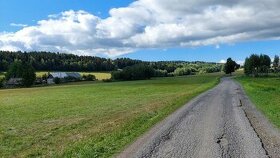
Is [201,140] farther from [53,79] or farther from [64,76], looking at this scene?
[64,76]

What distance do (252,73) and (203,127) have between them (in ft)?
556

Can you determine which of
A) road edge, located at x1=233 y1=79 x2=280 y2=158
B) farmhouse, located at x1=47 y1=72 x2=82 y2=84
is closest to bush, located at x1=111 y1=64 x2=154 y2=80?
farmhouse, located at x1=47 y1=72 x2=82 y2=84

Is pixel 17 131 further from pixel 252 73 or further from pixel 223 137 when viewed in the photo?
pixel 252 73

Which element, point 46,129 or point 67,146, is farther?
point 46,129

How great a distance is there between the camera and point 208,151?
14734 mm

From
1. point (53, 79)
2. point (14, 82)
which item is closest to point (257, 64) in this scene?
point (53, 79)

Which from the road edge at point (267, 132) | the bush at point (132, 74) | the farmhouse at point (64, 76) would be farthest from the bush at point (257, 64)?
the road edge at point (267, 132)

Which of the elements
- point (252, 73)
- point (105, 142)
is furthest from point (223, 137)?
point (252, 73)

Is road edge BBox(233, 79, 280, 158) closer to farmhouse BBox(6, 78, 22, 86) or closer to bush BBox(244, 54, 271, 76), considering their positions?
farmhouse BBox(6, 78, 22, 86)

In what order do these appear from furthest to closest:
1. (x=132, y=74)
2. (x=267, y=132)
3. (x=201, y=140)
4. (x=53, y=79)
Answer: (x=132, y=74) < (x=53, y=79) < (x=267, y=132) < (x=201, y=140)

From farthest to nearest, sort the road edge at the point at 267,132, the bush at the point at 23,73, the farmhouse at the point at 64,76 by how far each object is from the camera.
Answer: the farmhouse at the point at 64,76 → the bush at the point at 23,73 → the road edge at the point at 267,132

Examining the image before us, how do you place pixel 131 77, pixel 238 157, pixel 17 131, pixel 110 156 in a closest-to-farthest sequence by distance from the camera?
pixel 238 157 < pixel 110 156 < pixel 17 131 < pixel 131 77

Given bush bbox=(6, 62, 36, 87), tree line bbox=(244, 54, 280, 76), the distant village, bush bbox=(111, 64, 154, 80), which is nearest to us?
bush bbox=(6, 62, 36, 87)

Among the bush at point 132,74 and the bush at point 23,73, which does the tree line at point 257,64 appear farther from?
the bush at point 23,73
